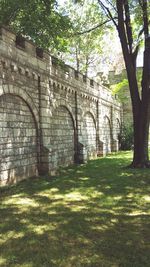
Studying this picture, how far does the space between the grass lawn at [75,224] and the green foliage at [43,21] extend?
20.5 feet

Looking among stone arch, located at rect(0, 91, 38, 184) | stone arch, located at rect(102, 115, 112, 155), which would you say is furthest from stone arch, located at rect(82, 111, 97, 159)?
stone arch, located at rect(0, 91, 38, 184)

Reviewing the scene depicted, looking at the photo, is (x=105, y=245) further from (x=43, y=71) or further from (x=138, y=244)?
(x=43, y=71)

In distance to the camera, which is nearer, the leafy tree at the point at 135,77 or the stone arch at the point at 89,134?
the leafy tree at the point at 135,77

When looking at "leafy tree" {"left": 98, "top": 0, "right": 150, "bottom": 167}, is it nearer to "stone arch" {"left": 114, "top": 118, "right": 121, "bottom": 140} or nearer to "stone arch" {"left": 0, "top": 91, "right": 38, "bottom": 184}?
"stone arch" {"left": 0, "top": 91, "right": 38, "bottom": 184}

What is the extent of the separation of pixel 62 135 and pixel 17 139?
13.0 ft

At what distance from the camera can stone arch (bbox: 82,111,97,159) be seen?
16.4 meters

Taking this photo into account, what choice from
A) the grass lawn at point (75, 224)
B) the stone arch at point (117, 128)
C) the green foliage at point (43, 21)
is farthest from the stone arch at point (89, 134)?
the grass lawn at point (75, 224)

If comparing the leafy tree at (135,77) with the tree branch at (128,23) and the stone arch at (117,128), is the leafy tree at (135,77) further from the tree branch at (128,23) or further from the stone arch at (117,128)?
the stone arch at (117,128)

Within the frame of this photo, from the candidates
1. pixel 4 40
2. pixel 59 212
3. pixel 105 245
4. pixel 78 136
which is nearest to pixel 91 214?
pixel 59 212

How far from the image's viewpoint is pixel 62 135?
13227mm

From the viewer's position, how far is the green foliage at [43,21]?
40.7 feet

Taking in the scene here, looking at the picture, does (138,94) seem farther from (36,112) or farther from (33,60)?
(33,60)

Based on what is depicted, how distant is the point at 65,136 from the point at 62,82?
2.24 meters

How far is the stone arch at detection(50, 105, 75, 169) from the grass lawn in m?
2.91
